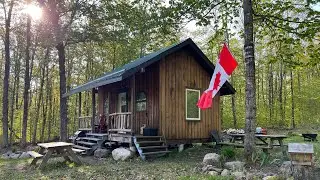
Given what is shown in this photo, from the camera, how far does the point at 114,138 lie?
11.0 metres

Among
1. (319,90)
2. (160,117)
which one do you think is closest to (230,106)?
(319,90)

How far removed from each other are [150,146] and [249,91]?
412 cm

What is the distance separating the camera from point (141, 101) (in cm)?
1197

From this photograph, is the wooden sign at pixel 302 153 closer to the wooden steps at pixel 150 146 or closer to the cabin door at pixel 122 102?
the wooden steps at pixel 150 146

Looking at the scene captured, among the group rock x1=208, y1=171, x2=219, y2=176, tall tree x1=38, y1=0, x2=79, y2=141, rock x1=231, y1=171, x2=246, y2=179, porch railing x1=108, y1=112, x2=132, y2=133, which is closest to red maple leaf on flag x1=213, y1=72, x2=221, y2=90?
rock x1=208, y1=171, x2=219, y2=176

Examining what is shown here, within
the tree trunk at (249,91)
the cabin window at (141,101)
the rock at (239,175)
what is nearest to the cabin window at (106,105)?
the cabin window at (141,101)

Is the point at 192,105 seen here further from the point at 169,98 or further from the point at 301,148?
the point at 301,148

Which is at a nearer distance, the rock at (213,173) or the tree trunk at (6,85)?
the rock at (213,173)

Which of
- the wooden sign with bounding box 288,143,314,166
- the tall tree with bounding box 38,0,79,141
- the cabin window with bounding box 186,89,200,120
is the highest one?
the tall tree with bounding box 38,0,79,141

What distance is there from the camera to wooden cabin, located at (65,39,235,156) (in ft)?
35.3

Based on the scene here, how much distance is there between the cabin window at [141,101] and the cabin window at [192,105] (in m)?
1.76

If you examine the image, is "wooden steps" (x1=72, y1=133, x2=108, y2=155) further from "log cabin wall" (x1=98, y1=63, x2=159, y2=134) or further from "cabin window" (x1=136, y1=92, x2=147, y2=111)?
"cabin window" (x1=136, y1=92, x2=147, y2=111)

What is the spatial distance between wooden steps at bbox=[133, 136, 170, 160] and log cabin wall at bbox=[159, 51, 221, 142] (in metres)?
0.46

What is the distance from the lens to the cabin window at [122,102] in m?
13.0
